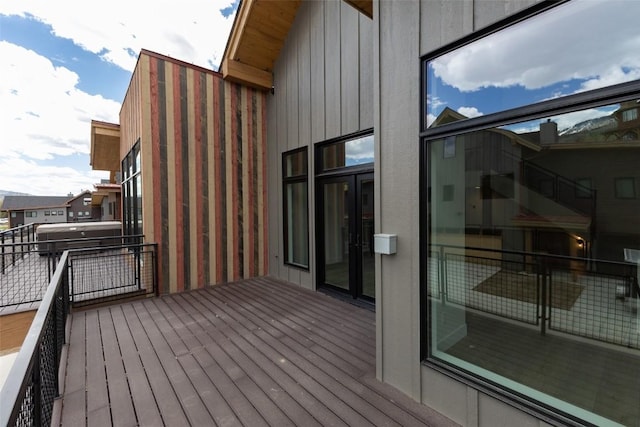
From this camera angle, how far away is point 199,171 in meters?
5.00

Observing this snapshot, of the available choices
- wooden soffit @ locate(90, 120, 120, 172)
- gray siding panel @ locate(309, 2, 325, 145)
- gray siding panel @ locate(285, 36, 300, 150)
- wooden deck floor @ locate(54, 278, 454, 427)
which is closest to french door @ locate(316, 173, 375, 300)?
wooden deck floor @ locate(54, 278, 454, 427)

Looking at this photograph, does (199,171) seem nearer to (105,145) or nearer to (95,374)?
(95,374)

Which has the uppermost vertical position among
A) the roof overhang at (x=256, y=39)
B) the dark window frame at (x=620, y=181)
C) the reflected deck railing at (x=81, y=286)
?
the roof overhang at (x=256, y=39)

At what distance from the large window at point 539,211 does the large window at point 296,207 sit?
10.2 ft

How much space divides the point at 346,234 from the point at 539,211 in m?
2.71

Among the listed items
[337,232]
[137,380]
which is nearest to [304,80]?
[337,232]

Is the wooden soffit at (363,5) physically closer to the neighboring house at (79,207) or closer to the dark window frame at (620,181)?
the dark window frame at (620,181)

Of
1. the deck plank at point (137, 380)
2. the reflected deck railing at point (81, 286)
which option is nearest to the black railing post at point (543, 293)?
the deck plank at point (137, 380)

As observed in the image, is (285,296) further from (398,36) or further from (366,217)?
(398,36)

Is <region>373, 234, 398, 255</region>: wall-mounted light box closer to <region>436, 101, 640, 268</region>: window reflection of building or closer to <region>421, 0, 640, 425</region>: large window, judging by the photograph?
<region>421, 0, 640, 425</region>: large window

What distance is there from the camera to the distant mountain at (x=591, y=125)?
1426mm

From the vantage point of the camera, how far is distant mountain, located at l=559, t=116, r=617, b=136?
143 cm

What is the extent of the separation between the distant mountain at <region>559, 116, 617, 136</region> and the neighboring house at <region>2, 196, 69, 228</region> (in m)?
28.7

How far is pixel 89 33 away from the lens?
6363 mm
